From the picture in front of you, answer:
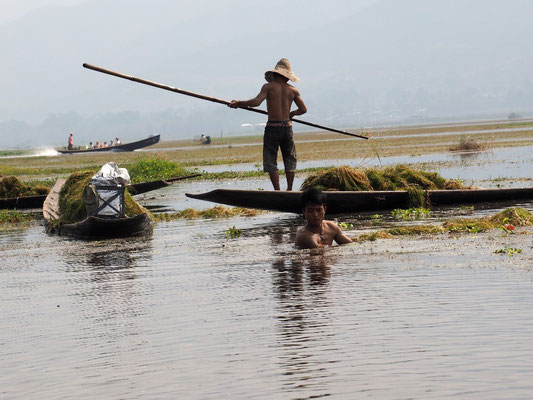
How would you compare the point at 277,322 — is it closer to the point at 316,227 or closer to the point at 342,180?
the point at 316,227

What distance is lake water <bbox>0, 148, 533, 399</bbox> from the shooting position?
4.87m

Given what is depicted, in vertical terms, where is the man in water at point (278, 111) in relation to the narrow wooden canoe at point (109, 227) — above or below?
above

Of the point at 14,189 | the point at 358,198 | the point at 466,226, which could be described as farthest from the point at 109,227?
the point at 14,189

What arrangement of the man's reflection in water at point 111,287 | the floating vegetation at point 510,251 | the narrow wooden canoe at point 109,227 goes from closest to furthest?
the man's reflection in water at point 111,287 < the floating vegetation at point 510,251 < the narrow wooden canoe at point 109,227

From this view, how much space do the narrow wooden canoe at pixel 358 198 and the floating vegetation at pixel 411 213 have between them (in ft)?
1.19

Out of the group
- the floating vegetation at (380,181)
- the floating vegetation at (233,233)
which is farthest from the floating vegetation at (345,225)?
the floating vegetation at (380,181)

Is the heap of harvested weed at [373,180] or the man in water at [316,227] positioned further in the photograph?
the heap of harvested weed at [373,180]

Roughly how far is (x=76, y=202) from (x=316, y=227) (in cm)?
565

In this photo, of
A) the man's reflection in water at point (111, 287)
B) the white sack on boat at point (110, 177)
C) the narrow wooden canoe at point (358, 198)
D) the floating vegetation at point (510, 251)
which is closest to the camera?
the man's reflection in water at point (111, 287)

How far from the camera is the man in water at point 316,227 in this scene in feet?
31.2

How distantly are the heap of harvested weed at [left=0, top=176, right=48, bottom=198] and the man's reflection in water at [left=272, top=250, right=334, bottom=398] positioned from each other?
469 inches

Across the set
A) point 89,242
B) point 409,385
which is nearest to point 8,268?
point 89,242

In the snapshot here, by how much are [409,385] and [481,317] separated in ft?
4.96

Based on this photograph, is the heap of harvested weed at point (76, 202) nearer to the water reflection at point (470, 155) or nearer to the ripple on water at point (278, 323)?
the ripple on water at point (278, 323)
